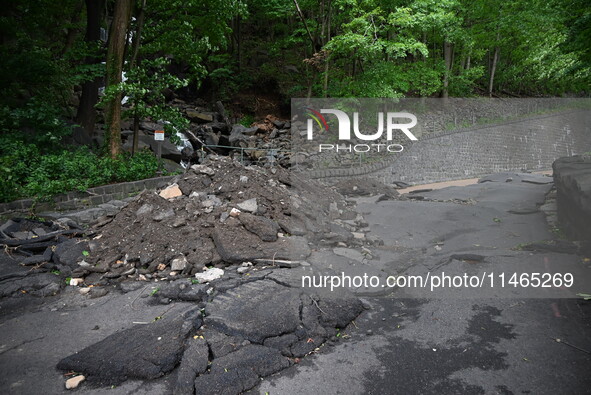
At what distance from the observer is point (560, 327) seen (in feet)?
11.2

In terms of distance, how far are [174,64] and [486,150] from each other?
1754cm

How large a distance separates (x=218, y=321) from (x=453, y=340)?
234 cm

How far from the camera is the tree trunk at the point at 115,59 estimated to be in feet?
33.8

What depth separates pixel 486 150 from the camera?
626 inches

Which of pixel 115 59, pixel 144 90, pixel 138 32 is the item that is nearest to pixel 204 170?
pixel 144 90

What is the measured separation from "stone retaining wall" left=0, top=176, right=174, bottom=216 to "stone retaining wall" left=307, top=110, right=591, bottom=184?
19.8 feet

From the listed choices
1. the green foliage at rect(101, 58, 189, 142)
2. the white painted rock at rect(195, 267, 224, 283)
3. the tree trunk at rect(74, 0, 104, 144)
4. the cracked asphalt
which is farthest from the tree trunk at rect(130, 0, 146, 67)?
the white painted rock at rect(195, 267, 224, 283)

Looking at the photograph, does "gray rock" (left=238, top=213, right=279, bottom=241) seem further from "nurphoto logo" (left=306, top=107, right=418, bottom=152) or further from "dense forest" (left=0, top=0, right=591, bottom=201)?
"nurphoto logo" (left=306, top=107, right=418, bottom=152)

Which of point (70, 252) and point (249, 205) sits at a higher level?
point (249, 205)

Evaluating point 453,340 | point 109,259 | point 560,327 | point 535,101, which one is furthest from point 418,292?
point 535,101

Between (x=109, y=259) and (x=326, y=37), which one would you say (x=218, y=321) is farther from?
(x=326, y=37)

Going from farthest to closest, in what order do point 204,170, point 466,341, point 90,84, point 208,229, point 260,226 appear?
point 90,84, point 204,170, point 260,226, point 208,229, point 466,341

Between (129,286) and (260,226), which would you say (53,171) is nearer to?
(129,286)

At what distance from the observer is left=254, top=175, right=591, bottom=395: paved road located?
9.40ft
